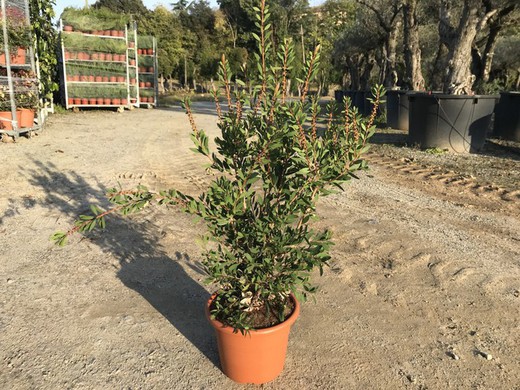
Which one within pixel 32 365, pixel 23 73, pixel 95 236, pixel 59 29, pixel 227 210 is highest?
pixel 59 29

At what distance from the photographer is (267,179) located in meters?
2.28

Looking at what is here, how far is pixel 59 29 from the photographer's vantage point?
15359 mm

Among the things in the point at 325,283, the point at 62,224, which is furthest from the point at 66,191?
the point at 325,283

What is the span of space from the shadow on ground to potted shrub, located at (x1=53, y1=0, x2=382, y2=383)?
502 mm

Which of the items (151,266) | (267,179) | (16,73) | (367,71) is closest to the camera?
(267,179)

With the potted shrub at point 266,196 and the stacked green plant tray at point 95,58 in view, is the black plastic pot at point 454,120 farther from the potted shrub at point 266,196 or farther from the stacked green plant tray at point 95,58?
the stacked green plant tray at point 95,58

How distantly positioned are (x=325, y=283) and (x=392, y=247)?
1.02 metres

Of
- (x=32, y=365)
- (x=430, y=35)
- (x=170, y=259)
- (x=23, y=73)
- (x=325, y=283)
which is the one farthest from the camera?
(x=430, y=35)

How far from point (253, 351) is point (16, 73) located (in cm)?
1053

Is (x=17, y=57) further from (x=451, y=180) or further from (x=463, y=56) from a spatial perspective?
(x=463, y=56)

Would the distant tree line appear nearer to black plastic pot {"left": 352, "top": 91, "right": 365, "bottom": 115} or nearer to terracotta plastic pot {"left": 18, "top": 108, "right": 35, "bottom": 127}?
black plastic pot {"left": 352, "top": 91, "right": 365, "bottom": 115}

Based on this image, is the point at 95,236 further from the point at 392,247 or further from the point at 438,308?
the point at 438,308

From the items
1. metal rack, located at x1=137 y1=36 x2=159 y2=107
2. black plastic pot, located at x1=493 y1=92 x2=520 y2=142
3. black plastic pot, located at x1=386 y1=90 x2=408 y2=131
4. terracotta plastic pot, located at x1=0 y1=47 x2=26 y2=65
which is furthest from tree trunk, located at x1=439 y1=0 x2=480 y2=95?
metal rack, located at x1=137 y1=36 x2=159 y2=107

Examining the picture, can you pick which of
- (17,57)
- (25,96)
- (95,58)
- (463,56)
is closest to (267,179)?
(25,96)
